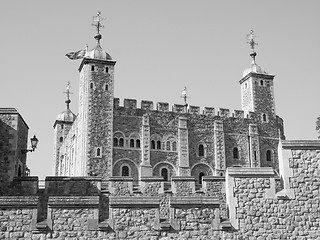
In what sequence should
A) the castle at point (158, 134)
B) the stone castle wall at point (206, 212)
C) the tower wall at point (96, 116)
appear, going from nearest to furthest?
the stone castle wall at point (206, 212) → the tower wall at point (96, 116) → the castle at point (158, 134)

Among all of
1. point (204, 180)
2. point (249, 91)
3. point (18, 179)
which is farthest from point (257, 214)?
point (249, 91)

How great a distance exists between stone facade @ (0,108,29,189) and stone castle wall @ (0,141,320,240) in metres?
4.55

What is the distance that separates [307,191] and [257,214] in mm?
1146

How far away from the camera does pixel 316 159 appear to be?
1205cm

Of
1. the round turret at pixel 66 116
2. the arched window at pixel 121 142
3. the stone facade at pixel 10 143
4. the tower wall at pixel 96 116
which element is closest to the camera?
the stone facade at pixel 10 143

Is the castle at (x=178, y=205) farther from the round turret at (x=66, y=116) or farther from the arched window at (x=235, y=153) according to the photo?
the round turret at (x=66, y=116)

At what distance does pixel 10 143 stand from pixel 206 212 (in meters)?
7.01

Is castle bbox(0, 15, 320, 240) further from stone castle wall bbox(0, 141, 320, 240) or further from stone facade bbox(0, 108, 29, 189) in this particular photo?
stone facade bbox(0, 108, 29, 189)

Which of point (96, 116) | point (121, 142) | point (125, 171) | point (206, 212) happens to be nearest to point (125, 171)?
point (125, 171)

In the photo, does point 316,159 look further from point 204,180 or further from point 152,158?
point 152,158

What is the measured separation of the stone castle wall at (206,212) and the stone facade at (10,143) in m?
4.55

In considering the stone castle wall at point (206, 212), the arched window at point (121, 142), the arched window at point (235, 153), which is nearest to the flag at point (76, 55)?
the arched window at point (121, 142)

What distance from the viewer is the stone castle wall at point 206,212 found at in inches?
436

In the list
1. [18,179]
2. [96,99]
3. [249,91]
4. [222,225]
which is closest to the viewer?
[222,225]
